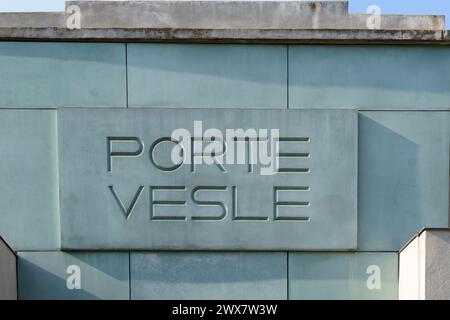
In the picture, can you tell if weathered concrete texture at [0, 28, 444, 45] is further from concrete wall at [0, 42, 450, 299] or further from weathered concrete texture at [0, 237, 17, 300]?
weathered concrete texture at [0, 237, 17, 300]

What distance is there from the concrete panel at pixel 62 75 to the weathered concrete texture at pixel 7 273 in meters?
2.17

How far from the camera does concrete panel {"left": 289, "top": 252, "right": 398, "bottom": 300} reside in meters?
5.77

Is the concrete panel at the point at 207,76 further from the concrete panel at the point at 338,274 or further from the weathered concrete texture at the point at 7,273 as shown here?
the weathered concrete texture at the point at 7,273

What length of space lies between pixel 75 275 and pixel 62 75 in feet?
10.1

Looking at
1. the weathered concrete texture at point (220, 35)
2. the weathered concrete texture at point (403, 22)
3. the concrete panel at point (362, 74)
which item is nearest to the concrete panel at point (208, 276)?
the concrete panel at point (362, 74)

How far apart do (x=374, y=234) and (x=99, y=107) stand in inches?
181

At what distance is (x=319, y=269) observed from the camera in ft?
19.0

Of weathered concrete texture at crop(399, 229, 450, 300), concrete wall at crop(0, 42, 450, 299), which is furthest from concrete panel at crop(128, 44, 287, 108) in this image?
weathered concrete texture at crop(399, 229, 450, 300)

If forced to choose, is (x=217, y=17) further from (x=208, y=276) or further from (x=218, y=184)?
(x=208, y=276)

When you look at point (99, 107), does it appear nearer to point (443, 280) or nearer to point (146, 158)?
point (146, 158)

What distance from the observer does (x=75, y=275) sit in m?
5.77

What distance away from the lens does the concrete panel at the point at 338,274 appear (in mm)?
5773

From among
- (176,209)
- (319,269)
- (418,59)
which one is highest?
(418,59)
